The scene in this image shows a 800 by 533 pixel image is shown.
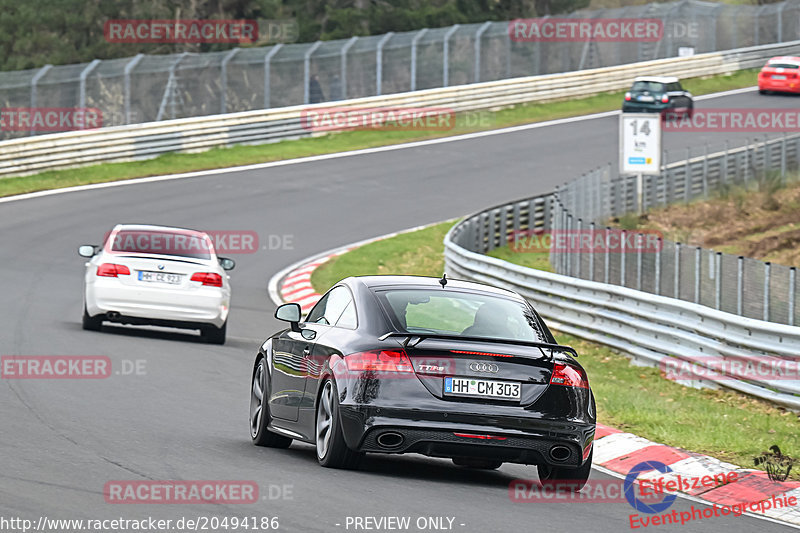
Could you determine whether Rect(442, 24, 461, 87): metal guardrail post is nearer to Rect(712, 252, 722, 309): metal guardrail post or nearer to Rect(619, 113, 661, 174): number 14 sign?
Rect(619, 113, 661, 174): number 14 sign

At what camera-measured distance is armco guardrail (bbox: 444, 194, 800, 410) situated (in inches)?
570

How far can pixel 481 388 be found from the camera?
29.5ft

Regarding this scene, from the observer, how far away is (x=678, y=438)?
465 inches

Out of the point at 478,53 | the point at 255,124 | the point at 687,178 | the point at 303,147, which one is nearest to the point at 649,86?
the point at 478,53

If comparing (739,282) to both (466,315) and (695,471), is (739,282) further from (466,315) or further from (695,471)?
(466,315)

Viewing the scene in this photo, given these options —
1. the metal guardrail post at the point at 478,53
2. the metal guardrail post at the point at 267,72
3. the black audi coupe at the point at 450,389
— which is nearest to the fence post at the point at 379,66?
the metal guardrail post at the point at 478,53

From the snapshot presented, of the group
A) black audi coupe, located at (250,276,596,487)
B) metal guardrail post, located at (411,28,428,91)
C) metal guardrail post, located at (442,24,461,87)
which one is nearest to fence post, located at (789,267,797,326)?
black audi coupe, located at (250,276,596,487)

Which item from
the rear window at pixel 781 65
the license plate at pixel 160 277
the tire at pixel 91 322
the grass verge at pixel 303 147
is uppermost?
the license plate at pixel 160 277

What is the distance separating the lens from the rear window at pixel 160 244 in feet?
60.3

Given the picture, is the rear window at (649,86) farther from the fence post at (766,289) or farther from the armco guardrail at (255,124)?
the fence post at (766,289)

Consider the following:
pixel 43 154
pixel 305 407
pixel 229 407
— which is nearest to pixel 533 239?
pixel 43 154

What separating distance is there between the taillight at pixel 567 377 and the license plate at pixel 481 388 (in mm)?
275

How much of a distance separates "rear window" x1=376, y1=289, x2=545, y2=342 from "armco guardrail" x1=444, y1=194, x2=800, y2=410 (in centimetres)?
501

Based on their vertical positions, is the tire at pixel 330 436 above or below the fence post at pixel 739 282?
above
